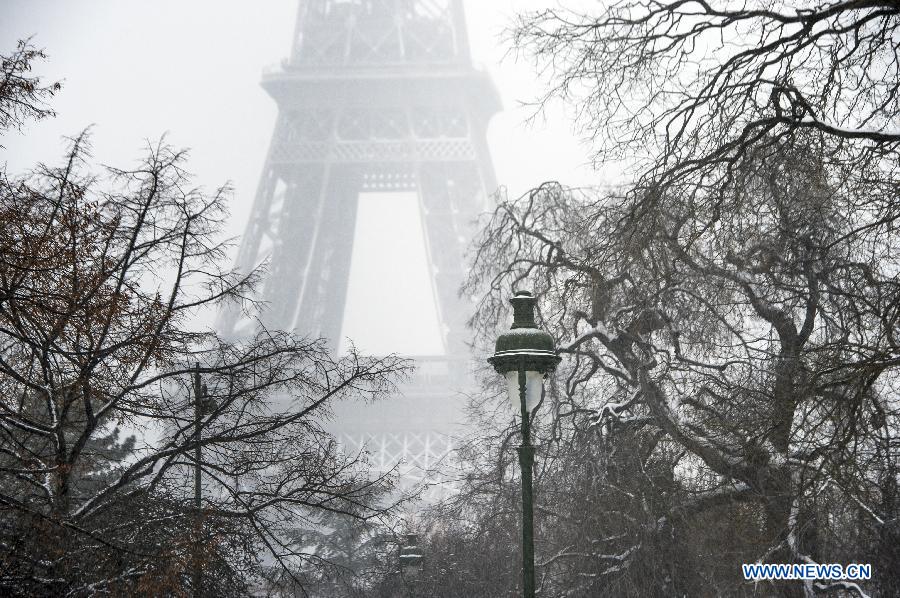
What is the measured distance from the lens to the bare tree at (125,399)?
6750 mm

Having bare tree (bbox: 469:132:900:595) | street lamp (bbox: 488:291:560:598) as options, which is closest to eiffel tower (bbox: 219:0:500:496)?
bare tree (bbox: 469:132:900:595)

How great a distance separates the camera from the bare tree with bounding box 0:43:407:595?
6750mm

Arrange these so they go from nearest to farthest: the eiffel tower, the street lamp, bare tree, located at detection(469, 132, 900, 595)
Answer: bare tree, located at detection(469, 132, 900, 595)
the street lamp
the eiffel tower

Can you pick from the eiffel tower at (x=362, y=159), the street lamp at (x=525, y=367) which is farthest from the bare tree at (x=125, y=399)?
the eiffel tower at (x=362, y=159)

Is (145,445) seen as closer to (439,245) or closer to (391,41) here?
(439,245)

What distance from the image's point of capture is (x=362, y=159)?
188ft

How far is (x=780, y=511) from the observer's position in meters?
8.59

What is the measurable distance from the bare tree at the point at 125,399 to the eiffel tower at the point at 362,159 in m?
42.0

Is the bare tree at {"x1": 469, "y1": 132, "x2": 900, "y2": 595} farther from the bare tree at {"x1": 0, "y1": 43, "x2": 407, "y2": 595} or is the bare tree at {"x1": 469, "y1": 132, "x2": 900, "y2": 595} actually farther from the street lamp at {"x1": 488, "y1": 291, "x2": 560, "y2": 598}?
the bare tree at {"x1": 0, "y1": 43, "x2": 407, "y2": 595}

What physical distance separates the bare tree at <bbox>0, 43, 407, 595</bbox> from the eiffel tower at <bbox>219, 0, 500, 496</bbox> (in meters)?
42.0

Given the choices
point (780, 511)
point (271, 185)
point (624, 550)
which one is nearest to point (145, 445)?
point (624, 550)

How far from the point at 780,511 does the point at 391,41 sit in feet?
188

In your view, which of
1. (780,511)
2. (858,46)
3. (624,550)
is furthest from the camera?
(624,550)

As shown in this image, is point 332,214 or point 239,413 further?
point 332,214
